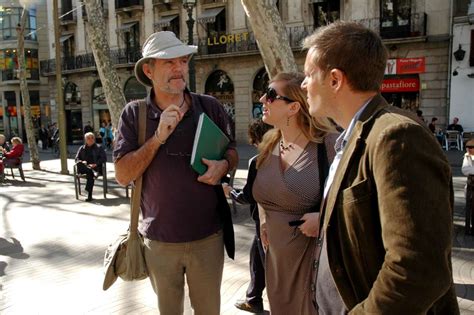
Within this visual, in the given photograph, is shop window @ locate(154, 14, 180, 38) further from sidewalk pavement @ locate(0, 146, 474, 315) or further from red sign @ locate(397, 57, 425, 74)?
sidewalk pavement @ locate(0, 146, 474, 315)

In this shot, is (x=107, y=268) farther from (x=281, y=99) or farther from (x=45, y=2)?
(x=45, y=2)

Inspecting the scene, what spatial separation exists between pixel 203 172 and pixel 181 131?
0.93 ft

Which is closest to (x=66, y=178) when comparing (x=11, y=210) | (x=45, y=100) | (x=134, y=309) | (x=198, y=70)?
(x=11, y=210)

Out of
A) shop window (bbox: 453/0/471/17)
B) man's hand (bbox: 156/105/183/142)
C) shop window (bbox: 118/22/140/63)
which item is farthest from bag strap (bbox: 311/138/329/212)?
shop window (bbox: 118/22/140/63)

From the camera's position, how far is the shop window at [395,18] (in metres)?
20.2

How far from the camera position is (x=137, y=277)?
2.53 m

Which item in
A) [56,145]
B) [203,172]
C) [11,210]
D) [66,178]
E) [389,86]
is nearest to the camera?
[203,172]

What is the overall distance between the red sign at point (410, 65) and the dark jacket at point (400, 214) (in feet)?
68.3

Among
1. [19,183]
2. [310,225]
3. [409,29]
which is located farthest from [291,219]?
[409,29]

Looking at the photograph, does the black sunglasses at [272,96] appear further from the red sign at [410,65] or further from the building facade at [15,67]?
the building facade at [15,67]

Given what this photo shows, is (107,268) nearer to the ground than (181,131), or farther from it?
nearer to the ground

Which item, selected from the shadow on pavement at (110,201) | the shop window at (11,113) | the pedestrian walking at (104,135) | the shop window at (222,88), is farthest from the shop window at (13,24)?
the shadow on pavement at (110,201)

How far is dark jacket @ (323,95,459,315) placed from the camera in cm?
120

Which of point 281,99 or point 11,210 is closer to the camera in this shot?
point 281,99
